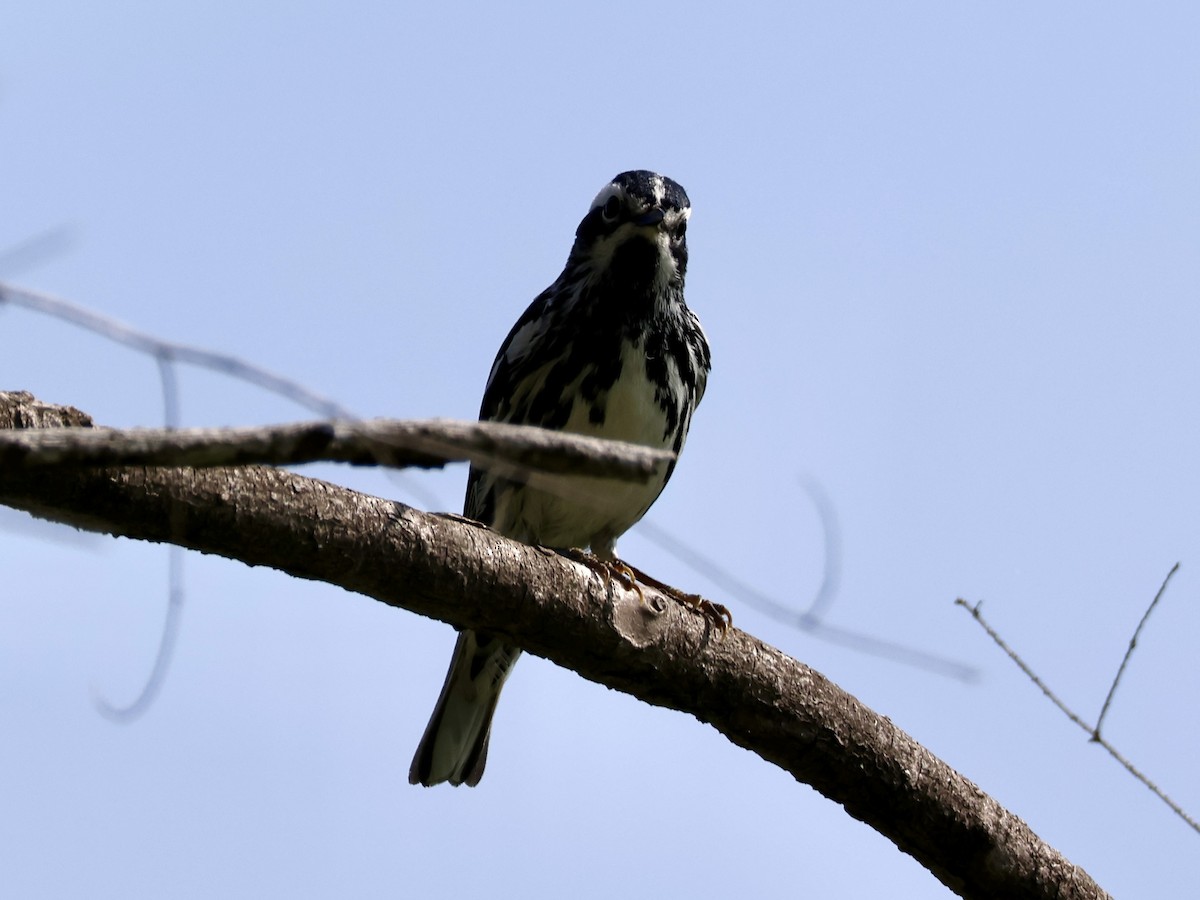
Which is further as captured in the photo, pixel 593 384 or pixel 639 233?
pixel 639 233

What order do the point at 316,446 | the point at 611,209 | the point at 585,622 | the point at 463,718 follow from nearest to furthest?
1. the point at 316,446
2. the point at 585,622
3. the point at 463,718
4. the point at 611,209

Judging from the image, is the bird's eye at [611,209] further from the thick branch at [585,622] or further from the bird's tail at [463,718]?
the thick branch at [585,622]

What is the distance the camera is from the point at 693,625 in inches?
206

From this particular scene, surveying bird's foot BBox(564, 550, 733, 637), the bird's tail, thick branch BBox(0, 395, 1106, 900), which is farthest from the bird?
thick branch BBox(0, 395, 1106, 900)

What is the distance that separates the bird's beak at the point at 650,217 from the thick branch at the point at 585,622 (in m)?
3.04

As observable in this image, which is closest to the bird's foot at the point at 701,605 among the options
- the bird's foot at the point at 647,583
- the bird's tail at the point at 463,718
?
the bird's foot at the point at 647,583

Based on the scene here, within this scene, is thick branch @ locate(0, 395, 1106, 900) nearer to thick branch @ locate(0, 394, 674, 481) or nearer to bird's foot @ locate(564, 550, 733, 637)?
bird's foot @ locate(564, 550, 733, 637)

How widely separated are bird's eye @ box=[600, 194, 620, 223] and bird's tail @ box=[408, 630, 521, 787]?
2.35m

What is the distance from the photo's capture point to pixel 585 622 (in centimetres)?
497

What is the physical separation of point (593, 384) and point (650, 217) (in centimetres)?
103

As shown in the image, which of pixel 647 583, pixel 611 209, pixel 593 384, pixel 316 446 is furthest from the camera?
pixel 611 209

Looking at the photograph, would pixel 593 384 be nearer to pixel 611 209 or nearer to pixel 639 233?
pixel 639 233

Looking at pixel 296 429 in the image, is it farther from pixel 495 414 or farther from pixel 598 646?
pixel 495 414

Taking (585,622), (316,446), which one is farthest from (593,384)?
(316,446)
